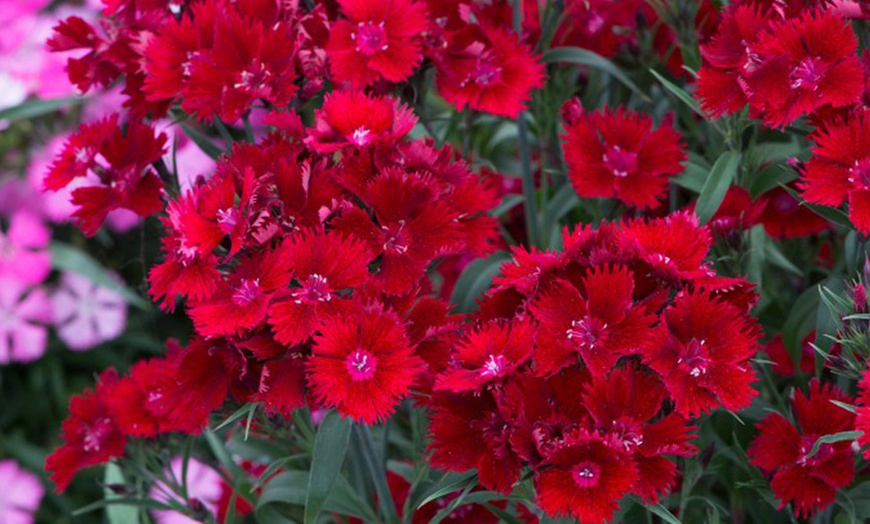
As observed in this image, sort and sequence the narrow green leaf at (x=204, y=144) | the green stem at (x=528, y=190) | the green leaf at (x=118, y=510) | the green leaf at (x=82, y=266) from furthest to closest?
the green leaf at (x=82, y=266) → the green leaf at (x=118, y=510) → the green stem at (x=528, y=190) → the narrow green leaf at (x=204, y=144)

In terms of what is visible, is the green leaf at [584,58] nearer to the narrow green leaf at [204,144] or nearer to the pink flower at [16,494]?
the narrow green leaf at [204,144]

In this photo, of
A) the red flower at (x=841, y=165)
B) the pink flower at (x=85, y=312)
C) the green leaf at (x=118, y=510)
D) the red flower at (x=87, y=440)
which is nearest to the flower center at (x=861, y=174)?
the red flower at (x=841, y=165)

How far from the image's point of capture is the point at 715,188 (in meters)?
Result: 0.91

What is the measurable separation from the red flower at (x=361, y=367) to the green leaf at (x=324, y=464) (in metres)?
0.09

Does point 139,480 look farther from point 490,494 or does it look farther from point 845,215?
point 845,215

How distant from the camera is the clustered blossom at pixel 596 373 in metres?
0.68

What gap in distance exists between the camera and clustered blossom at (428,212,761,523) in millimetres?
677

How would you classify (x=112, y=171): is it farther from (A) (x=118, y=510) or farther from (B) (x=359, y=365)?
(A) (x=118, y=510)

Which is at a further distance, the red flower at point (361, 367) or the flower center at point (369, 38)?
the flower center at point (369, 38)

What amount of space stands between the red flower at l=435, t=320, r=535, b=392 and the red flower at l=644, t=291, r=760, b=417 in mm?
83

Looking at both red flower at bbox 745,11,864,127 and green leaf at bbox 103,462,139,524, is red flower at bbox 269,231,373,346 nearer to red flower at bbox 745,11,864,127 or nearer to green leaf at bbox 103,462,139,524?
red flower at bbox 745,11,864,127

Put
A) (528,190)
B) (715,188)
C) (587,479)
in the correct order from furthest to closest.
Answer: (528,190)
(715,188)
(587,479)

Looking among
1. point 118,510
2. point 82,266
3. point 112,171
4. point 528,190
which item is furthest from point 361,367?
point 82,266

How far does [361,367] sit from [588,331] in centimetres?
16
